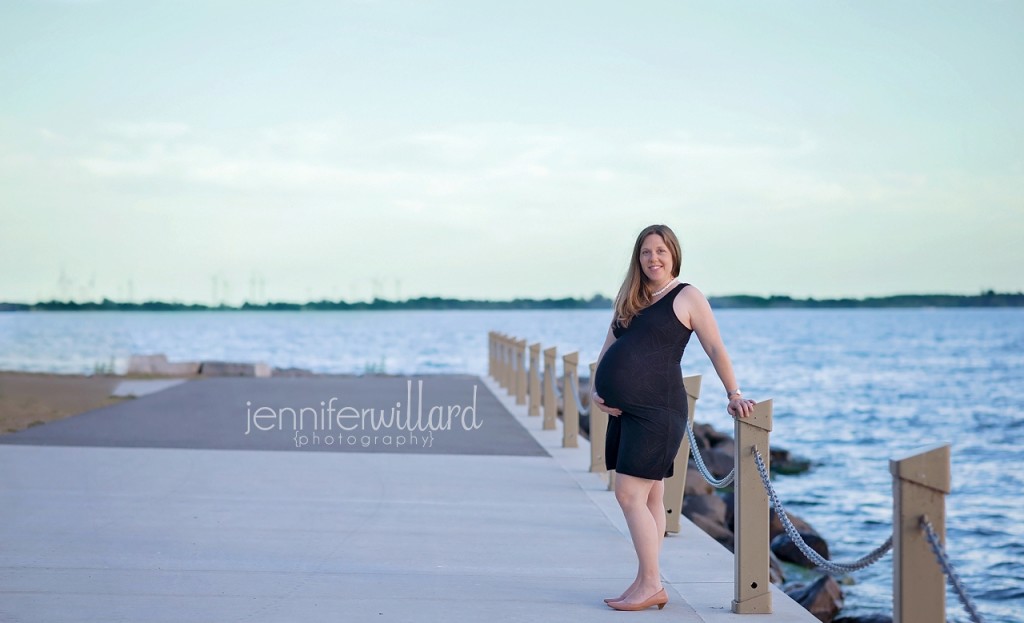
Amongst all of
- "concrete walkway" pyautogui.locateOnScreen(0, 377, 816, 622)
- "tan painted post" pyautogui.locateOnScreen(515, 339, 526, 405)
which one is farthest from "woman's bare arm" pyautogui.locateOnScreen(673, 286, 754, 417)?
"tan painted post" pyautogui.locateOnScreen(515, 339, 526, 405)

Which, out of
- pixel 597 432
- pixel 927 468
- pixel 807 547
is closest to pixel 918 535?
pixel 927 468

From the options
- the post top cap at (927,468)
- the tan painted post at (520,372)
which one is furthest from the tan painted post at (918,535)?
the tan painted post at (520,372)

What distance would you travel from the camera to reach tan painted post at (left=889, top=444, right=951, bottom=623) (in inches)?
170

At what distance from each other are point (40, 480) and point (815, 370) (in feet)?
205

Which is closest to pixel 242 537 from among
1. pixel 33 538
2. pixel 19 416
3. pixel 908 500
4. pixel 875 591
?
pixel 33 538

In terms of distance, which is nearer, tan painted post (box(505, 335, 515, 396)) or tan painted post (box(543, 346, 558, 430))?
tan painted post (box(543, 346, 558, 430))

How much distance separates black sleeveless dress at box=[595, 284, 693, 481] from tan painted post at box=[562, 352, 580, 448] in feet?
22.4

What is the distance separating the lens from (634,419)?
19.2 feet

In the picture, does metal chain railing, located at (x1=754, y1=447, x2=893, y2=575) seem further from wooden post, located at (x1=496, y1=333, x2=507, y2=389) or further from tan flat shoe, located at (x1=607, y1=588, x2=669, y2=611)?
wooden post, located at (x1=496, y1=333, x2=507, y2=389)

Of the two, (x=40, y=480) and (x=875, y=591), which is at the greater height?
(x=40, y=480)

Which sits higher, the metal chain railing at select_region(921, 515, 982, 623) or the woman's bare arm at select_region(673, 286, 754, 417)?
the woman's bare arm at select_region(673, 286, 754, 417)

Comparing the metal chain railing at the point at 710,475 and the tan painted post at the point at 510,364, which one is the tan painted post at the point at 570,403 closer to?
the metal chain railing at the point at 710,475

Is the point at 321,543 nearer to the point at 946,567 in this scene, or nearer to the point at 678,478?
the point at 678,478

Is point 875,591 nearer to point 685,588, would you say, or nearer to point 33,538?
point 685,588
